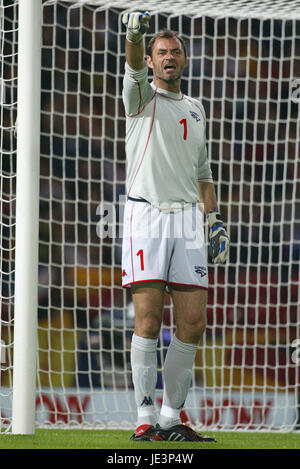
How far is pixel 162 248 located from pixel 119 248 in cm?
432

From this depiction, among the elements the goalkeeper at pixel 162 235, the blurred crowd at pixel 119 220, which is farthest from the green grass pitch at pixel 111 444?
the blurred crowd at pixel 119 220

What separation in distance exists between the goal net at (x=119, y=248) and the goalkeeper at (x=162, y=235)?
1964 millimetres

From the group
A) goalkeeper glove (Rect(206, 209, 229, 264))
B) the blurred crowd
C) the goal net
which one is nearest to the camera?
goalkeeper glove (Rect(206, 209, 229, 264))

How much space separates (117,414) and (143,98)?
8.96 ft

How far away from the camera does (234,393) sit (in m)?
6.13

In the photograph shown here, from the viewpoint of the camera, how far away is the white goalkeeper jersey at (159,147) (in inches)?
127

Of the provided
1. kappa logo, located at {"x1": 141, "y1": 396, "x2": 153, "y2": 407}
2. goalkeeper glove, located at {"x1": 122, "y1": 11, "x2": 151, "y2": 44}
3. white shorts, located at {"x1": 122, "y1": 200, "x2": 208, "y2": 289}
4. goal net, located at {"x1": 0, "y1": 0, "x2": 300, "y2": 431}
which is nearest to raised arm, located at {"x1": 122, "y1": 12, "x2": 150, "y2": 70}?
goalkeeper glove, located at {"x1": 122, "y1": 11, "x2": 151, "y2": 44}

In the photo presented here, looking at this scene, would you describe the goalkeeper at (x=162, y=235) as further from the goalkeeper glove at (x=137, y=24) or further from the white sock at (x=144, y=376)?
the goalkeeper glove at (x=137, y=24)

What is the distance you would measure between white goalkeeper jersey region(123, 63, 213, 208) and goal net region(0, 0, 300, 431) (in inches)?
79.2

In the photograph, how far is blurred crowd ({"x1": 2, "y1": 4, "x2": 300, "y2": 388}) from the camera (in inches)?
270

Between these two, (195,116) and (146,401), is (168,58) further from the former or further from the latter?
(146,401)

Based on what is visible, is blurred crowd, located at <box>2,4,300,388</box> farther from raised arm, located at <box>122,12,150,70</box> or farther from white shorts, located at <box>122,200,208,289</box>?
raised arm, located at <box>122,12,150,70</box>

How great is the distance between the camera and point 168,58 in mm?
3252

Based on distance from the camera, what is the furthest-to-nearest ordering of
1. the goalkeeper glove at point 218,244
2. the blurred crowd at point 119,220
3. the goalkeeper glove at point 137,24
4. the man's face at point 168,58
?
the blurred crowd at point 119,220 < the goalkeeper glove at point 218,244 < the man's face at point 168,58 < the goalkeeper glove at point 137,24
